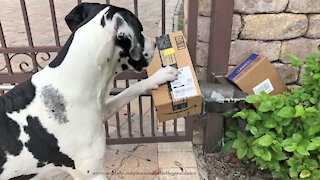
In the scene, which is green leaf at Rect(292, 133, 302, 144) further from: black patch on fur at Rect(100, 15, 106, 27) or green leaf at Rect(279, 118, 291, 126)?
black patch on fur at Rect(100, 15, 106, 27)

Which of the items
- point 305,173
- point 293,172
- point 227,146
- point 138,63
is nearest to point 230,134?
point 227,146

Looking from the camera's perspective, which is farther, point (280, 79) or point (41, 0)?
point (41, 0)

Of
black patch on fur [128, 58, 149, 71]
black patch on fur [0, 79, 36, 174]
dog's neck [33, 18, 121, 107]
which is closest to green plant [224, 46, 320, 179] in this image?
black patch on fur [128, 58, 149, 71]

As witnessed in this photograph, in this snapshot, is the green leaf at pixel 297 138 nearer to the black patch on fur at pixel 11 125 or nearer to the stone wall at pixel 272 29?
the stone wall at pixel 272 29

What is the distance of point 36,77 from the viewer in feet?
6.29

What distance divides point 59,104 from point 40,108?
0.11 meters

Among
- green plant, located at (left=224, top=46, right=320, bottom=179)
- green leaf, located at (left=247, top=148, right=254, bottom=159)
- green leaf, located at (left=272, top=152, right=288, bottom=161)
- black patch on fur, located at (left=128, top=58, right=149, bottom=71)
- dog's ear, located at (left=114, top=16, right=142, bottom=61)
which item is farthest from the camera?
green leaf, located at (left=247, top=148, right=254, bottom=159)

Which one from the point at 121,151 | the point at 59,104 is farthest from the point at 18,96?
the point at 121,151

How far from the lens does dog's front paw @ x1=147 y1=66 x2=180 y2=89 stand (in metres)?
2.20

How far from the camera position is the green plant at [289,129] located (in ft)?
6.73

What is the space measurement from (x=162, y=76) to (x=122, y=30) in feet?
1.94

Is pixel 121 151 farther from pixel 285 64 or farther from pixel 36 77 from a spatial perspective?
pixel 285 64

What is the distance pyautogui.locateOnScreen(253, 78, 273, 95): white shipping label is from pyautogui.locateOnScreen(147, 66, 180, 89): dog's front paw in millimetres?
711

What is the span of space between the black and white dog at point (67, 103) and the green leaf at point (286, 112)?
93cm
